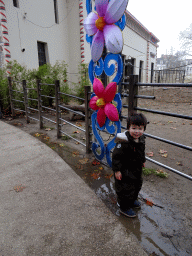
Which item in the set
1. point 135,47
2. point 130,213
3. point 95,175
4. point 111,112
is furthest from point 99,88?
point 135,47

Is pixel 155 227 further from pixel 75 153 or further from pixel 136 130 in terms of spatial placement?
pixel 75 153

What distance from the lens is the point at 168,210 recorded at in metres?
2.13

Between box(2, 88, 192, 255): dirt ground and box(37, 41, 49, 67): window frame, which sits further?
box(37, 41, 49, 67): window frame

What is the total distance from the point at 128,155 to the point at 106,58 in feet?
5.00

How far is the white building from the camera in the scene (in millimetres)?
8062

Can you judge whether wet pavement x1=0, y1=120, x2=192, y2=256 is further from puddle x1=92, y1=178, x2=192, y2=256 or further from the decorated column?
the decorated column

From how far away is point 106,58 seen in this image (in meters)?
2.75

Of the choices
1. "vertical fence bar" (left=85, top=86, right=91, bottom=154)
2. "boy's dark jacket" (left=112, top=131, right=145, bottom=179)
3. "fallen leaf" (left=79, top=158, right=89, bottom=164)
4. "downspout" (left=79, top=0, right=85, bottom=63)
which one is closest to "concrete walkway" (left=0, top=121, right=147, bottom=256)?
"fallen leaf" (left=79, top=158, right=89, bottom=164)

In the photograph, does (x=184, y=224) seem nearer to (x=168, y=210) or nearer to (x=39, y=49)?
(x=168, y=210)

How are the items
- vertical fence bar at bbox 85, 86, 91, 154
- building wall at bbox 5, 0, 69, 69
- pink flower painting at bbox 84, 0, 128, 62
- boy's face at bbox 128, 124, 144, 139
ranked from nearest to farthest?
boy's face at bbox 128, 124, 144, 139 → pink flower painting at bbox 84, 0, 128, 62 → vertical fence bar at bbox 85, 86, 91, 154 → building wall at bbox 5, 0, 69, 69

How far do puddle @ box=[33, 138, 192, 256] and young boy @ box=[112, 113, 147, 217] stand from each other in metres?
0.12

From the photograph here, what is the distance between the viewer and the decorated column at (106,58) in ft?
8.13

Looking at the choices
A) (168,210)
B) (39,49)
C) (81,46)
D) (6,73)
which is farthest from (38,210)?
(81,46)

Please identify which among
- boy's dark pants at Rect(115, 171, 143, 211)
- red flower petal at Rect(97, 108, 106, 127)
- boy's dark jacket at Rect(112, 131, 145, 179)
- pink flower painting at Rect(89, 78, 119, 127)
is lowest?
boy's dark pants at Rect(115, 171, 143, 211)
